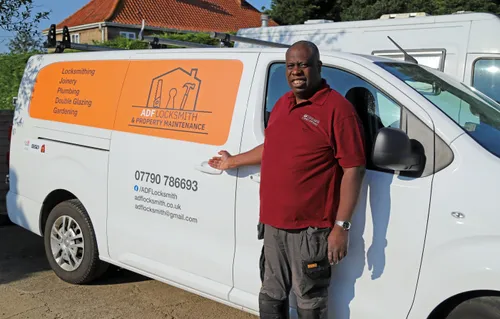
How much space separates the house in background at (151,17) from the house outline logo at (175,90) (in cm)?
2737

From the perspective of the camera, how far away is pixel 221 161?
3.70 meters

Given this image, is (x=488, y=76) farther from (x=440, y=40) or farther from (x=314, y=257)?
(x=314, y=257)

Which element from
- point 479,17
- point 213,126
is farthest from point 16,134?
point 479,17

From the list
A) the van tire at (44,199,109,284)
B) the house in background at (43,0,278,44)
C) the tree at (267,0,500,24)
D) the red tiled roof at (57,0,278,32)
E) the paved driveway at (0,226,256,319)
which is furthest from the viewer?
the red tiled roof at (57,0,278,32)

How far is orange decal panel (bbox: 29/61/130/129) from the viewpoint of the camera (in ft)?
15.2

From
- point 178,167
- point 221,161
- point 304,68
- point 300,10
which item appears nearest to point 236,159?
point 221,161

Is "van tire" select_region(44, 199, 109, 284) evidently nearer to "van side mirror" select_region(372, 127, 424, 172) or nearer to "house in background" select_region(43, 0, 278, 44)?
"van side mirror" select_region(372, 127, 424, 172)

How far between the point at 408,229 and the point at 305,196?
0.56 meters

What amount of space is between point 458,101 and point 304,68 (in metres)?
1.06

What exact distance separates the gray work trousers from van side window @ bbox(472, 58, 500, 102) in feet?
14.1

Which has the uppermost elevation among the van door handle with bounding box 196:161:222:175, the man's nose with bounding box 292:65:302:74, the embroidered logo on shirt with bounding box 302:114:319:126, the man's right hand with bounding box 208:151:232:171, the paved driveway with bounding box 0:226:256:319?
the man's nose with bounding box 292:65:302:74

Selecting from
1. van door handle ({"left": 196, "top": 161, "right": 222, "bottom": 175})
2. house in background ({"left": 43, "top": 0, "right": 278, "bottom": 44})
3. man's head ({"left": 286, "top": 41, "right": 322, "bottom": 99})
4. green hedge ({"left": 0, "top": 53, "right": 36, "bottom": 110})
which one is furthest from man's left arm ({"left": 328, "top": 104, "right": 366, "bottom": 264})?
house in background ({"left": 43, "top": 0, "right": 278, "bottom": 44})

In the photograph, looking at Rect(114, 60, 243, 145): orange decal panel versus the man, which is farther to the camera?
Rect(114, 60, 243, 145): orange decal panel

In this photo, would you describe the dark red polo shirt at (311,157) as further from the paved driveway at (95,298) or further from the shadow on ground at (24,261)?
the shadow on ground at (24,261)
